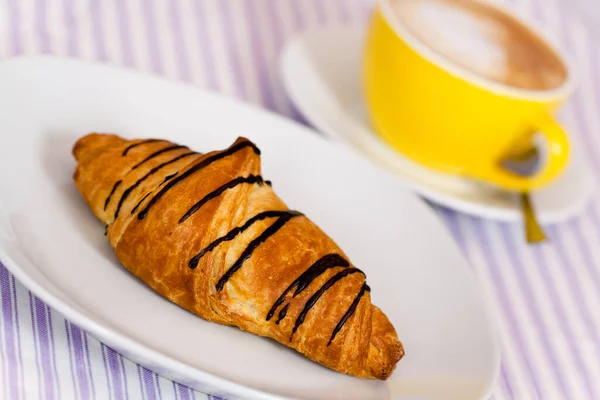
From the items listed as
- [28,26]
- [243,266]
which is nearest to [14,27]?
[28,26]

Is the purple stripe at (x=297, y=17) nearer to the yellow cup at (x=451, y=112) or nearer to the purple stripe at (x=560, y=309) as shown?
the yellow cup at (x=451, y=112)

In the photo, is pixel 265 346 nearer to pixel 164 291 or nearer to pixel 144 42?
pixel 164 291

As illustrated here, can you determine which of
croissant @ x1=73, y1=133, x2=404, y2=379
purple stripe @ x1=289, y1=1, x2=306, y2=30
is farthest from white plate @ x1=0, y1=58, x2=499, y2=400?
purple stripe @ x1=289, y1=1, x2=306, y2=30

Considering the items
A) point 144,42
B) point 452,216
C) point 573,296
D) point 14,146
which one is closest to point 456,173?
point 452,216

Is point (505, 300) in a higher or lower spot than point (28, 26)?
lower

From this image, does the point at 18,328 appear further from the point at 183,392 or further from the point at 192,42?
the point at 192,42
